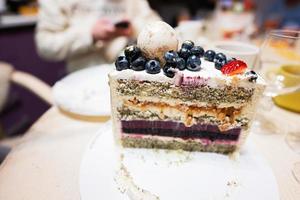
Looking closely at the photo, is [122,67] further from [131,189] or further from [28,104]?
[28,104]

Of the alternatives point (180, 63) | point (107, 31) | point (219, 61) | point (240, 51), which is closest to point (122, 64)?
point (180, 63)

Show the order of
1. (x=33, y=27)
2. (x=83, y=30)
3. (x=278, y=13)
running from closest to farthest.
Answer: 1. (x=83, y=30)
2. (x=33, y=27)
3. (x=278, y=13)

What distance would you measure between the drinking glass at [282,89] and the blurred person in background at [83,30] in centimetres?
67

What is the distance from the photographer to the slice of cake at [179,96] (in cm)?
71

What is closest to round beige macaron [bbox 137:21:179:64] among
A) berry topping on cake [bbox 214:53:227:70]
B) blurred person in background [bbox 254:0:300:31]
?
berry topping on cake [bbox 214:53:227:70]

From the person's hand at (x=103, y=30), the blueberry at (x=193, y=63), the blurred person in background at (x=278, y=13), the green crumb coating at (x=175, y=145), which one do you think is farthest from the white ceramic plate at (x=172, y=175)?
the blurred person in background at (x=278, y=13)

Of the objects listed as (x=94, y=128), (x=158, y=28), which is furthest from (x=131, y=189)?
(x=158, y=28)

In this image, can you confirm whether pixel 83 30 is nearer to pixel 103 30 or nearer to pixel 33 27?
pixel 103 30

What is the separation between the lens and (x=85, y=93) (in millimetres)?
1001

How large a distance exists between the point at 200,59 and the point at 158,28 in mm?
134

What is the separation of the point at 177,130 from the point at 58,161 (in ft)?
1.07

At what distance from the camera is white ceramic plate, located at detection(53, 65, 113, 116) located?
0.90 metres

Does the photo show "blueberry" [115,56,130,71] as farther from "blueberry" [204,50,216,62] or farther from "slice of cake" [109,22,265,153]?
"blueberry" [204,50,216,62]

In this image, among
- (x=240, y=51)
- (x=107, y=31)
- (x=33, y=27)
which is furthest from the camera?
(x=33, y=27)
